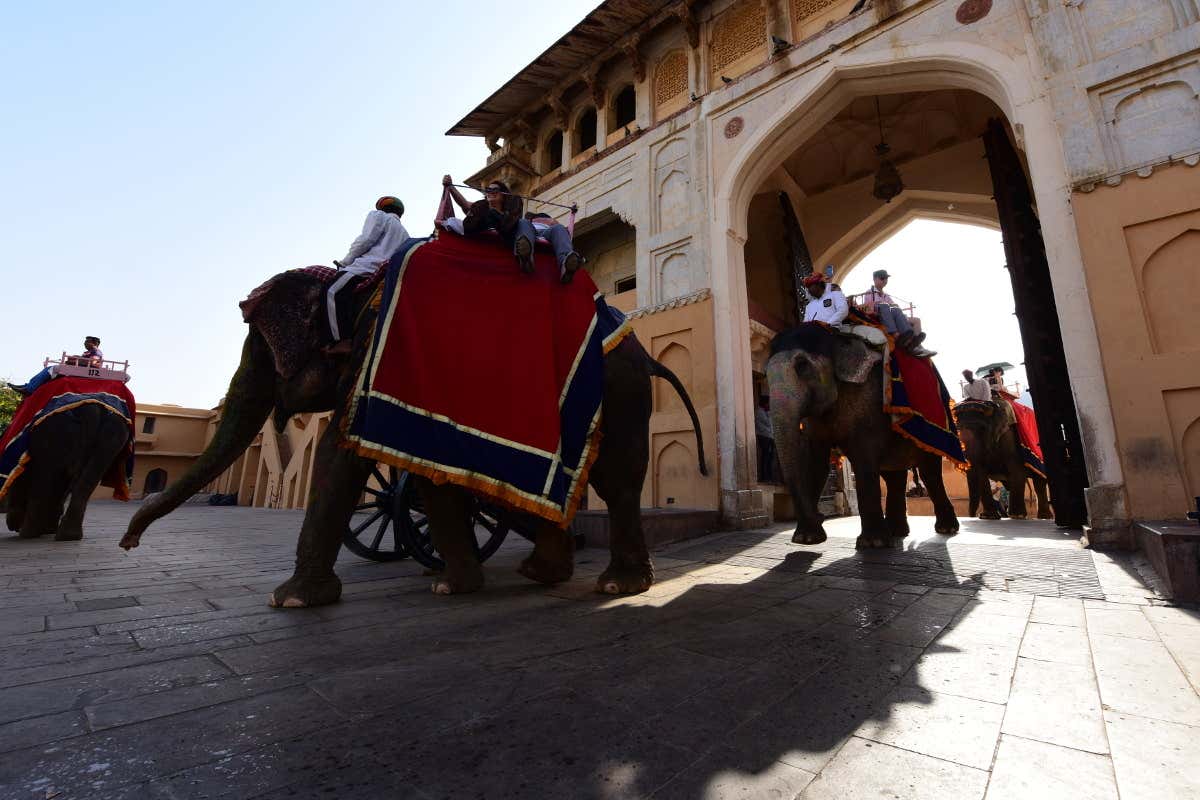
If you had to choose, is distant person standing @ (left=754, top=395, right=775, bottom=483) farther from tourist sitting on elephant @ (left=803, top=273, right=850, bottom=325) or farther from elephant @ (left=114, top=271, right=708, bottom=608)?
elephant @ (left=114, top=271, right=708, bottom=608)

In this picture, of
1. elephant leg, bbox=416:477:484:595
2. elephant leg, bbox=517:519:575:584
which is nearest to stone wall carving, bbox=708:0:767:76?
elephant leg, bbox=517:519:575:584

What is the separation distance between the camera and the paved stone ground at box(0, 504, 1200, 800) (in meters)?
1.07

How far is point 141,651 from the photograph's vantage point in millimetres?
1840

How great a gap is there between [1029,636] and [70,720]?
313cm

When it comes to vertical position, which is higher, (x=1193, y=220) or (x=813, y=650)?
(x=1193, y=220)

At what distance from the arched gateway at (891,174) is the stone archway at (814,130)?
0.03 metres

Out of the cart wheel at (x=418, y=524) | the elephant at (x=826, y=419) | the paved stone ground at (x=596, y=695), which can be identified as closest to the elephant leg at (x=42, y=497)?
the paved stone ground at (x=596, y=695)

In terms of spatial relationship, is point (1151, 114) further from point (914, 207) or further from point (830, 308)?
point (914, 207)

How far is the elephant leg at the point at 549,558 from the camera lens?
11.2ft

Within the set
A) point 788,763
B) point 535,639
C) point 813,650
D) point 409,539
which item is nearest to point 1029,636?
point 813,650

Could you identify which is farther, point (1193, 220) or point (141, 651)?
point (1193, 220)

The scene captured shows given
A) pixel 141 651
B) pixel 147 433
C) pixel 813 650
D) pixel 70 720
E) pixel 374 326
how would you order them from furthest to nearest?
pixel 147 433
pixel 374 326
pixel 813 650
pixel 141 651
pixel 70 720

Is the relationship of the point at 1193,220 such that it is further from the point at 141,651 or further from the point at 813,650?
the point at 141,651

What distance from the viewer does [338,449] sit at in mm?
2877
